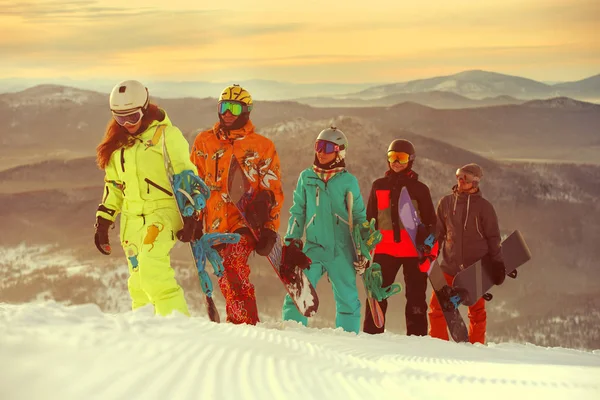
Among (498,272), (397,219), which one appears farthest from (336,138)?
(498,272)

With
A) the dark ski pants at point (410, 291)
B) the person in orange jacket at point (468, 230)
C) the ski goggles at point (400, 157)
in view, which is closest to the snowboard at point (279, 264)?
the dark ski pants at point (410, 291)

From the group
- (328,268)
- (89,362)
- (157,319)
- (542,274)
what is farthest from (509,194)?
(89,362)

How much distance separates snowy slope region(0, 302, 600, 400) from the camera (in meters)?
3.20

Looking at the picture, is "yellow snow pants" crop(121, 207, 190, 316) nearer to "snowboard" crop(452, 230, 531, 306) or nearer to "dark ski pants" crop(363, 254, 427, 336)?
"dark ski pants" crop(363, 254, 427, 336)

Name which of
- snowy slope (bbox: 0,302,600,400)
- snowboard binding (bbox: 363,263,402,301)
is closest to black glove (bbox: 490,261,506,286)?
snowboard binding (bbox: 363,263,402,301)

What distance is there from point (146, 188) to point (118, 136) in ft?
1.49

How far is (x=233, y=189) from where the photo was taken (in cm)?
641

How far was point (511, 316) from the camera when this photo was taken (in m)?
13.3

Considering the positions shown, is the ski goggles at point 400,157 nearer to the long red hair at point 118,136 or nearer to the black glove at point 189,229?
the black glove at point 189,229

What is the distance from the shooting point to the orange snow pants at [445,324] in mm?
7352

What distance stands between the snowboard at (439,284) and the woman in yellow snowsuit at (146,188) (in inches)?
73.3

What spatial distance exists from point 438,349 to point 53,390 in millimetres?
3913

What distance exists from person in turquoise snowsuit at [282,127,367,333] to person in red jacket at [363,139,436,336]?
35 cm

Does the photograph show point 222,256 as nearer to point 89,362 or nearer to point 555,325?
point 89,362
